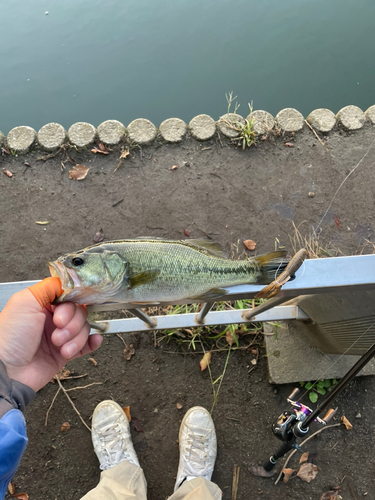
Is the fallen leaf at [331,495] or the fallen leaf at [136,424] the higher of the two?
the fallen leaf at [136,424]

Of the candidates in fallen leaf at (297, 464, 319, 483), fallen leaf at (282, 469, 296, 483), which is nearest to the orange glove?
fallen leaf at (282, 469, 296, 483)

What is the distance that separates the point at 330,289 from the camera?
1370mm

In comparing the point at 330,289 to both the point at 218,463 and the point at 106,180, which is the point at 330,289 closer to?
the point at 218,463

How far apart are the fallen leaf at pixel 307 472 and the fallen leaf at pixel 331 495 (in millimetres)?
148

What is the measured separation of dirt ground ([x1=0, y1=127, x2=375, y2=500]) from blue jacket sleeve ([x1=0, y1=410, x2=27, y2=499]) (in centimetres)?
166

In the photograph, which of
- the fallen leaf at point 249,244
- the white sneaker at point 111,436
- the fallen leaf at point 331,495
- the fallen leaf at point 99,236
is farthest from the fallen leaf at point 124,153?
the fallen leaf at point 331,495

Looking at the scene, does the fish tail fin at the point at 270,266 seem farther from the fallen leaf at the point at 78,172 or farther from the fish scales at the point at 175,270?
the fallen leaf at the point at 78,172

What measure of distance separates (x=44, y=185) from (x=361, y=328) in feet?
12.5

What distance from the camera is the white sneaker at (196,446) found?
8.65 feet

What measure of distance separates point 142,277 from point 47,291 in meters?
0.43

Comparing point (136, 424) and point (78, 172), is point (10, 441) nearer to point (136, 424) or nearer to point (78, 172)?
point (136, 424)

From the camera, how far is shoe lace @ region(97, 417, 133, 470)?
268 centimetres

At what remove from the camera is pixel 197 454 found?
8.72 ft

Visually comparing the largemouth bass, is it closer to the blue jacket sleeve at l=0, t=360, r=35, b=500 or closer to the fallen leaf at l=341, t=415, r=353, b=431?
the blue jacket sleeve at l=0, t=360, r=35, b=500
